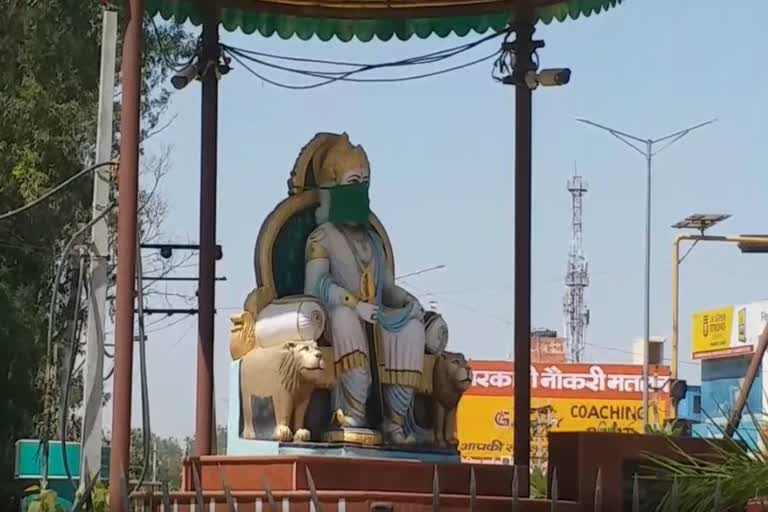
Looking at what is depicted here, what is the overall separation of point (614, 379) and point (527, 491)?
4288 cm

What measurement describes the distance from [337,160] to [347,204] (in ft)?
1.03

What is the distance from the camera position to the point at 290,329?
32.2 feet

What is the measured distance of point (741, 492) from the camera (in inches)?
299

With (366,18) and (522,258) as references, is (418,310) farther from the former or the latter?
(366,18)

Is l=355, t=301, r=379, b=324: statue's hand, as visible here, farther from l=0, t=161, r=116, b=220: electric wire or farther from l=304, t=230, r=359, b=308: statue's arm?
l=0, t=161, r=116, b=220: electric wire

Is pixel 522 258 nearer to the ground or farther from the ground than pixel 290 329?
farther from the ground

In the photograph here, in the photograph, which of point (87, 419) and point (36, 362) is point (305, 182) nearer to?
point (87, 419)

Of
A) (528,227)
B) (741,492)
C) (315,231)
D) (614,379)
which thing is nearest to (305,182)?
(315,231)

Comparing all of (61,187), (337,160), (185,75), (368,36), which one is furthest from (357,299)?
(61,187)

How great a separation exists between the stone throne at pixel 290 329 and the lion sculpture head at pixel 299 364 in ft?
0.10

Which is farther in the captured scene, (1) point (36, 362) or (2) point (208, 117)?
(1) point (36, 362)

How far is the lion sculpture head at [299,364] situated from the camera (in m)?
9.62

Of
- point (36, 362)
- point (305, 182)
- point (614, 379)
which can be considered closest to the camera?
point (305, 182)

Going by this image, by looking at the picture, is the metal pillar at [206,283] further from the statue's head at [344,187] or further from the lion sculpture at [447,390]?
the lion sculpture at [447,390]
